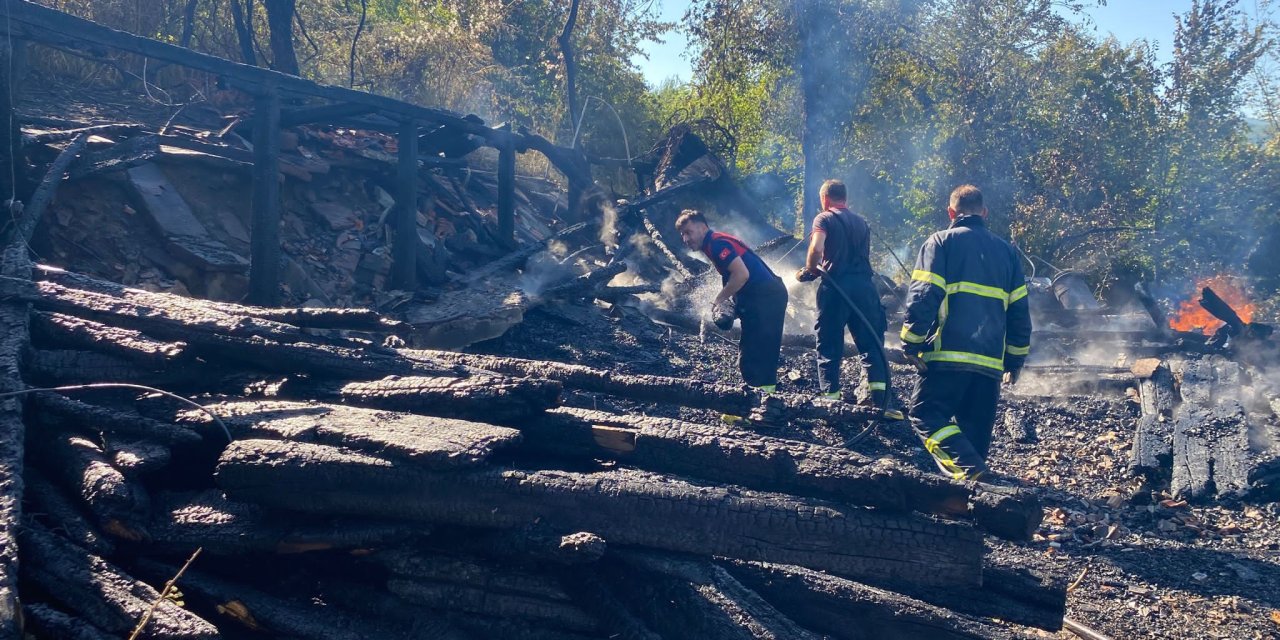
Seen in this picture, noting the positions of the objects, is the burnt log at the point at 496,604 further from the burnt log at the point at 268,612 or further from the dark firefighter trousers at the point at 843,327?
the dark firefighter trousers at the point at 843,327

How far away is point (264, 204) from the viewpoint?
282 inches

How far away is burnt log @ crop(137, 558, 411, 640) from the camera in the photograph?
2.83 metres

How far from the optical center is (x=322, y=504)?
300 centimetres

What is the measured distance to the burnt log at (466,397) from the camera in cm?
333

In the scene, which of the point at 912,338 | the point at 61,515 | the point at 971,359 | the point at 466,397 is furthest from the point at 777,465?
the point at 61,515

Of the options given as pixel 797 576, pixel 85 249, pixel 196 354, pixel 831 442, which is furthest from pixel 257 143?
pixel 797 576

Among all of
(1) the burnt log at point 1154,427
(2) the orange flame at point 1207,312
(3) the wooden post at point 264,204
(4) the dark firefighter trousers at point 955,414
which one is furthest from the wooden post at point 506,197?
(2) the orange flame at point 1207,312

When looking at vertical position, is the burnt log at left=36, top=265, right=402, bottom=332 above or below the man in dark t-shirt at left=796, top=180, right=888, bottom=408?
below

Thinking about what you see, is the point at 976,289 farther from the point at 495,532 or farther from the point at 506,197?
the point at 506,197

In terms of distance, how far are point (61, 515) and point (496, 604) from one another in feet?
5.51

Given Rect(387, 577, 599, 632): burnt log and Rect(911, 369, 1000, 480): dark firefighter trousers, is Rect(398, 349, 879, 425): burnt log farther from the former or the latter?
A: Rect(387, 577, 599, 632): burnt log

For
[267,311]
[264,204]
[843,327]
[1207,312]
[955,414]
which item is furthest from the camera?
[1207,312]

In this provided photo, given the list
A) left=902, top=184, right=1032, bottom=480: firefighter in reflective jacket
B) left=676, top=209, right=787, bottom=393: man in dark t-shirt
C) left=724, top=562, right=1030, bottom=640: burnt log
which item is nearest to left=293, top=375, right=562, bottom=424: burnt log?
left=724, top=562, right=1030, bottom=640: burnt log

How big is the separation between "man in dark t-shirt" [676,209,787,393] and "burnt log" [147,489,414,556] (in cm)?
378
